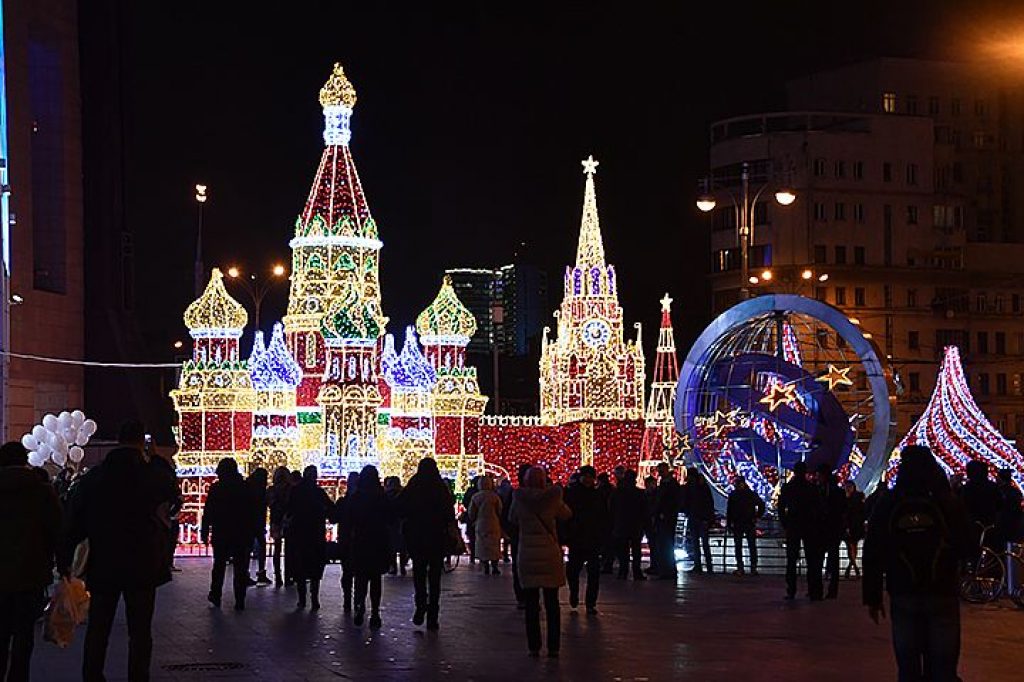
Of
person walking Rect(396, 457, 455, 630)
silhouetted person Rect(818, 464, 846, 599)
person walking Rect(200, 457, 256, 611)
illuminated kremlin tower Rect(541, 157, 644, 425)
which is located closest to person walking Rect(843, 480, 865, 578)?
silhouetted person Rect(818, 464, 846, 599)

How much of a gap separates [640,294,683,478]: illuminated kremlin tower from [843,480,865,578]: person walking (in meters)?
24.2

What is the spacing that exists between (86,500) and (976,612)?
38.7 feet

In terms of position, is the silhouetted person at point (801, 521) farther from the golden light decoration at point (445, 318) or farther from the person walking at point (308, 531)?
the golden light decoration at point (445, 318)

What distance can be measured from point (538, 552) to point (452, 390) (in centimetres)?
3371

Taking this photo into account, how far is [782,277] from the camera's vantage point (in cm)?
8412

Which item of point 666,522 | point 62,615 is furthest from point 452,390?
point 62,615

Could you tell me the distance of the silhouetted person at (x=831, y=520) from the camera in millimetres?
23109

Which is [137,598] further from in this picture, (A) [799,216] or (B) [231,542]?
(A) [799,216]

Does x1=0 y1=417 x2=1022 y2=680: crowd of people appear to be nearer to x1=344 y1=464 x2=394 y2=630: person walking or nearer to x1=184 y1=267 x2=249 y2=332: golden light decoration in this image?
x1=344 y1=464 x2=394 y2=630: person walking

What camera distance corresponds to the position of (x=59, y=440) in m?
37.0

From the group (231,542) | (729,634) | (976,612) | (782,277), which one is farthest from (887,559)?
(782,277)

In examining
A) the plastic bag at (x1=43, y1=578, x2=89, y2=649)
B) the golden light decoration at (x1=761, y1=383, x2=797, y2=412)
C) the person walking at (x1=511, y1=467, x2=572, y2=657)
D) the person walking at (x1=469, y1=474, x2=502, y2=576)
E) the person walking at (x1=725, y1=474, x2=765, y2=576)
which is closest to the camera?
the plastic bag at (x1=43, y1=578, x2=89, y2=649)

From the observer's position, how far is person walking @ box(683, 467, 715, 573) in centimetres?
2900

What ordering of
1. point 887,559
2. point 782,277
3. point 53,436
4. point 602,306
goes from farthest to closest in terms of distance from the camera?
point 782,277
point 602,306
point 53,436
point 887,559
